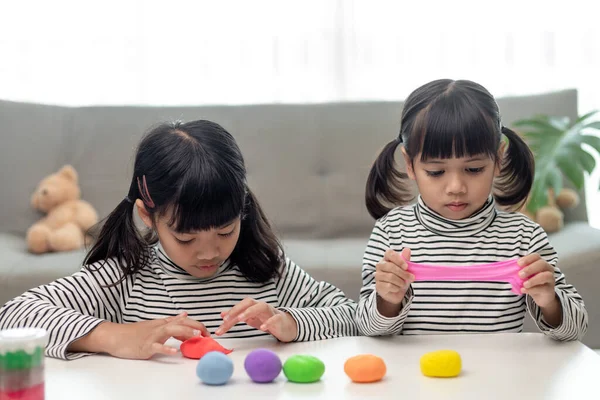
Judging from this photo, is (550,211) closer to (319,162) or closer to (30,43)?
(319,162)

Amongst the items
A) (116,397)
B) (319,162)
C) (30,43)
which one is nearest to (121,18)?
(30,43)

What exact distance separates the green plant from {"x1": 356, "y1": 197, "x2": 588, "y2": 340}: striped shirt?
1050mm

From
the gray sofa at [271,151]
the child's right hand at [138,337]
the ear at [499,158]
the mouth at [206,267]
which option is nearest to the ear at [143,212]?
the mouth at [206,267]

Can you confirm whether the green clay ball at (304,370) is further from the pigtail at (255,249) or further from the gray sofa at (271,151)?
the gray sofa at (271,151)

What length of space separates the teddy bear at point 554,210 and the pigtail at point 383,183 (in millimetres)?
1113

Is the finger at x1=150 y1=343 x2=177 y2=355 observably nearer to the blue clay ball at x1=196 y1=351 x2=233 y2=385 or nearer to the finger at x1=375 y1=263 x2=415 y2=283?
the blue clay ball at x1=196 y1=351 x2=233 y2=385

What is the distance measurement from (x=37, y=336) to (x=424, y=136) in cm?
73

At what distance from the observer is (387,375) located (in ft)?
3.11

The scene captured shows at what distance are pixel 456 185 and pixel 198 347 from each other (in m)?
0.50

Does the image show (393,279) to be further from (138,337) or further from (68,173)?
Result: (68,173)

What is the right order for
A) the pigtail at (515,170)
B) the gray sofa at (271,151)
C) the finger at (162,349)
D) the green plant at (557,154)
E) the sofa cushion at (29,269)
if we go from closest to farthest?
the finger at (162,349) → the pigtail at (515,170) → the sofa cushion at (29,269) → the green plant at (557,154) → the gray sofa at (271,151)

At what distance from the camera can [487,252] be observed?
132 cm

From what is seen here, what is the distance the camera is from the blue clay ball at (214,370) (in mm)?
909

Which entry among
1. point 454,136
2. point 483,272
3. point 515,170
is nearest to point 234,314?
point 483,272
